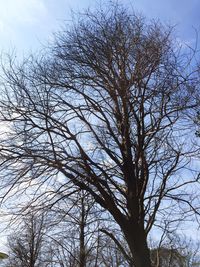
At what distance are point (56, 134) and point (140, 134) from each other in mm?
1939

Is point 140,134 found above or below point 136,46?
below

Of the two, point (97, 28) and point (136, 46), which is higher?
point (97, 28)

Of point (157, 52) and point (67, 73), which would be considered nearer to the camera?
point (157, 52)

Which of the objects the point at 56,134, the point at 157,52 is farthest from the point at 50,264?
the point at 157,52

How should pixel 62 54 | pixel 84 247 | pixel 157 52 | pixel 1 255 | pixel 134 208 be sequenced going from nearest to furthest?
pixel 134 208, pixel 157 52, pixel 62 54, pixel 84 247, pixel 1 255

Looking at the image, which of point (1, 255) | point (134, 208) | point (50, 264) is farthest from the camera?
point (1, 255)

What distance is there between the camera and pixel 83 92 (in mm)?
9641

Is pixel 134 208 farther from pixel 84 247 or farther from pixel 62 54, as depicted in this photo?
pixel 84 247

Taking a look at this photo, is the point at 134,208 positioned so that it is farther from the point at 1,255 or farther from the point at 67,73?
the point at 1,255

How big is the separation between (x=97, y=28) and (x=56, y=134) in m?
2.76

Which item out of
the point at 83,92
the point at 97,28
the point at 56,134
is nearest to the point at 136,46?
the point at 97,28

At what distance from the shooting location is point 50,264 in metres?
23.6

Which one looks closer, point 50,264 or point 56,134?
point 56,134

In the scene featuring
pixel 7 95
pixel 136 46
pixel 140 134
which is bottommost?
pixel 140 134
